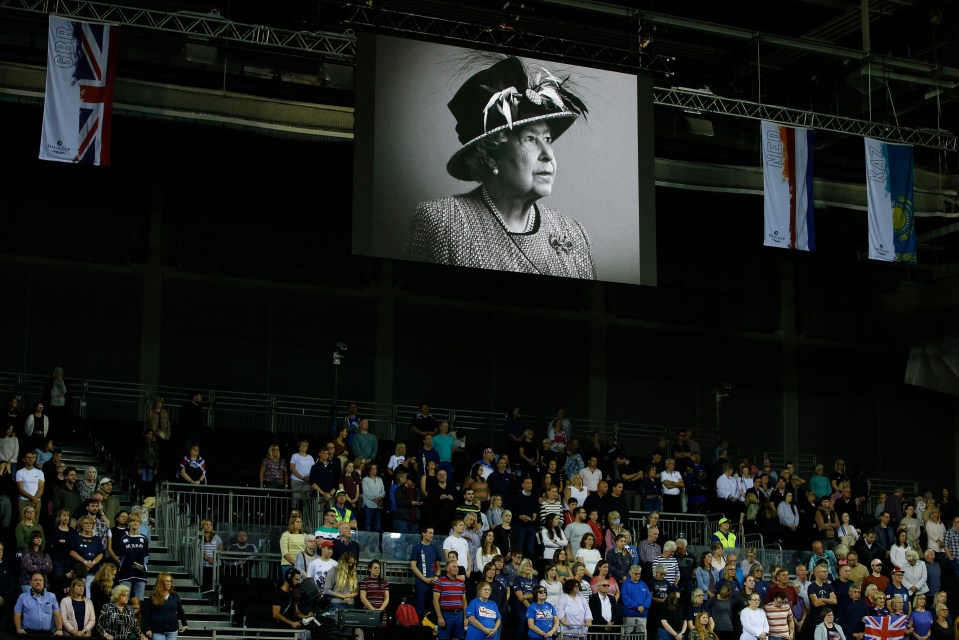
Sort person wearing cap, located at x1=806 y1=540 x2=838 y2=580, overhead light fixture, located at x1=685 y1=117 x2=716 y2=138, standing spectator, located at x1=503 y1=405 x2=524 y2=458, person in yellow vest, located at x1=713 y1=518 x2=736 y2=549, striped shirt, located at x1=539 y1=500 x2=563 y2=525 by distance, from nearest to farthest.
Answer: striped shirt, located at x1=539 y1=500 x2=563 y2=525 → person in yellow vest, located at x1=713 y1=518 x2=736 y2=549 → person wearing cap, located at x1=806 y1=540 x2=838 y2=580 → standing spectator, located at x1=503 y1=405 x2=524 y2=458 → overhead light fixture, located at x1=685 y1=117 x2=716 y2=138

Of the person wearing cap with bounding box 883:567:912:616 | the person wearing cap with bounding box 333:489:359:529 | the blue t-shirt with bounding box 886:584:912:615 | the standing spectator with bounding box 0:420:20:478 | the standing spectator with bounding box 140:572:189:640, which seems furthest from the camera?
the person wearing cap with bounding box 883:567:912:616

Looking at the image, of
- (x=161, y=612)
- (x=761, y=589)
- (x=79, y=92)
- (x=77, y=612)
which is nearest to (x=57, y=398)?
(x=79, y=92)

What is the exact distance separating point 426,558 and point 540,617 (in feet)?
5.44

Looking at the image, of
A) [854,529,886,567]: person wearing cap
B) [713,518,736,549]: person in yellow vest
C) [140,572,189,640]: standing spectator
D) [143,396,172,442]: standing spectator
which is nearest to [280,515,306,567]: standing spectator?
[140,572,189,640]: standing spectator

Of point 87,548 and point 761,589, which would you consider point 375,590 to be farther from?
point 761,589

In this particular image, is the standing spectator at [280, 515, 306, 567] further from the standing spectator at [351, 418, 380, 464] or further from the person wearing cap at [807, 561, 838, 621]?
the person wearing cap at [807, 561, 838, 621]

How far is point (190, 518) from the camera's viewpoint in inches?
792

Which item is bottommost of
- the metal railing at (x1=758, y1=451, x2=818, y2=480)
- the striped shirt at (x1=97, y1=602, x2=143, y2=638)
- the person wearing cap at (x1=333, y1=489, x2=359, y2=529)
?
the striped shirt at (x1=97, y1=602, x2=143, y2=638)

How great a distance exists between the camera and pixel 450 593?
17625mm

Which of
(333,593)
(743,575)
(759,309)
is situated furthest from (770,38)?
(333,593)

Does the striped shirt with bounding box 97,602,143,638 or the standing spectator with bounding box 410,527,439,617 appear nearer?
the striped shirt with bounding box 97,602,143,638

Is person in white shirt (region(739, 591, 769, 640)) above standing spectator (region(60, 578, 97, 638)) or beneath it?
beneath

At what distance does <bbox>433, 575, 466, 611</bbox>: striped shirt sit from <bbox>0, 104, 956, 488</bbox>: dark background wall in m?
10.2

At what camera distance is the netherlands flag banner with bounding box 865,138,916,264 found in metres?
24.4
